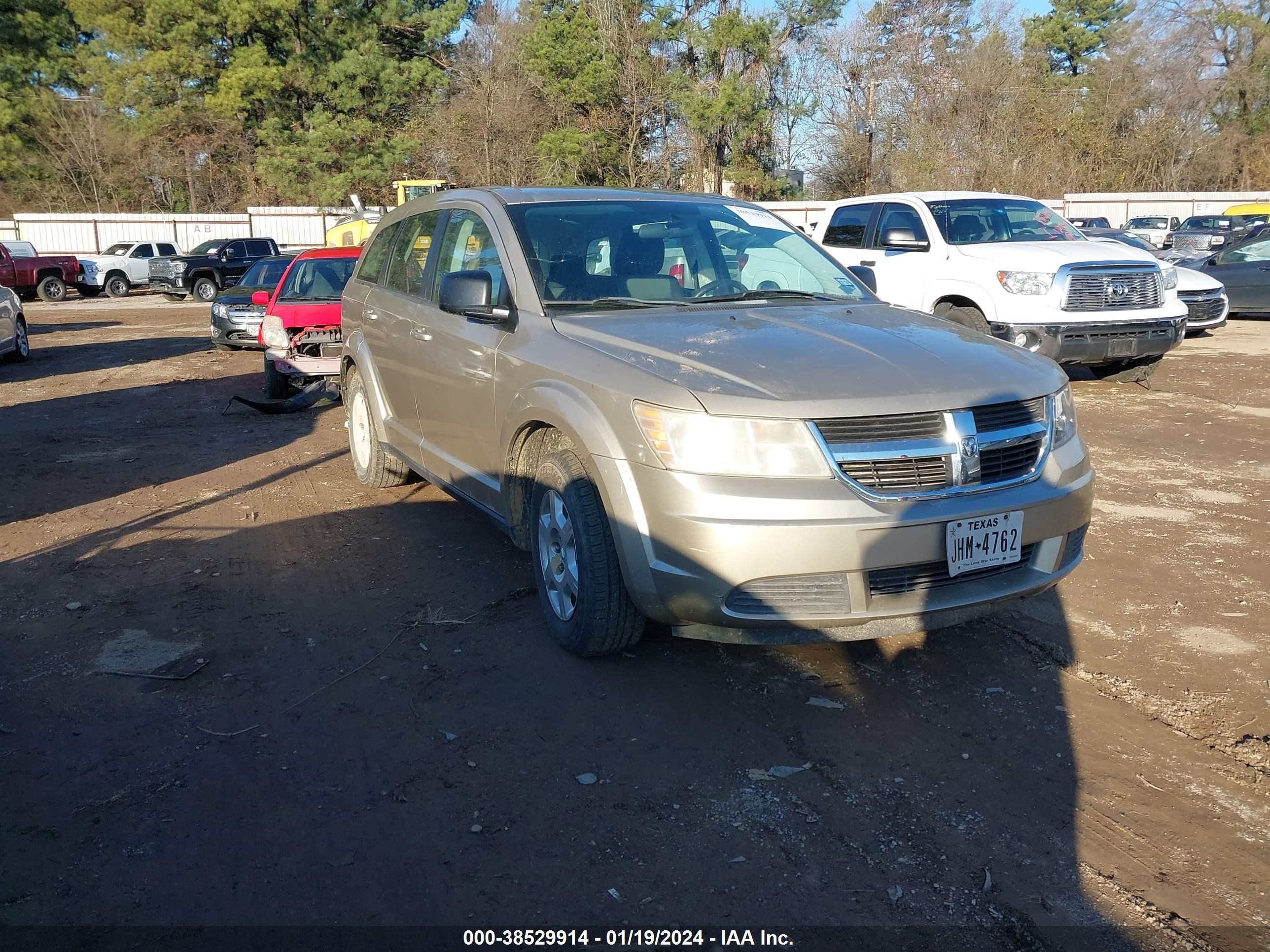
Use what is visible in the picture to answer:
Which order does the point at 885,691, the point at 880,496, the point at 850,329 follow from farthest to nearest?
1. the point at 850,329
2. the point at 885,691
3. the point at 880,496

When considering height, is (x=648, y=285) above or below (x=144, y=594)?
above

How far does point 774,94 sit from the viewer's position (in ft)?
129

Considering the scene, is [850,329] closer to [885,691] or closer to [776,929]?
[885,691]

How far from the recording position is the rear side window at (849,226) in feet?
38.9

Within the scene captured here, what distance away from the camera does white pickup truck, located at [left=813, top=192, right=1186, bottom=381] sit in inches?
396

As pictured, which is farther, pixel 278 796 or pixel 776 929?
pixel 278 796

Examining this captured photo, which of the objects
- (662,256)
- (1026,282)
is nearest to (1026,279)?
(1026,282)

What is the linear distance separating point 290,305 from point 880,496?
9725 mm

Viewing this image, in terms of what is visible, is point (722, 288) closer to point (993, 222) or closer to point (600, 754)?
point (600, 754)

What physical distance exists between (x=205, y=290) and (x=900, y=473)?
29.8 meters

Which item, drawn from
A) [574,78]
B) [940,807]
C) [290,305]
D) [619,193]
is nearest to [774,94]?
[574,78]

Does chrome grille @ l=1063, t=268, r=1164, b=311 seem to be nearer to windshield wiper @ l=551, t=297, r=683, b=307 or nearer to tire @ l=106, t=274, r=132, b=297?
windshield wiper @ l=551, t=297, r=683, b=307

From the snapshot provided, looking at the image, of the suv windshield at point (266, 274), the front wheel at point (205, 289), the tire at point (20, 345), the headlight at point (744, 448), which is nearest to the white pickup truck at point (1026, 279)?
the headlight at point (744, 448)

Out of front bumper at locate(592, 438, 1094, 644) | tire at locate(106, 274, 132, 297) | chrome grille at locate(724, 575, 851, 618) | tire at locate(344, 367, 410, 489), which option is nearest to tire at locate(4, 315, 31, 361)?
tire at locate(344, 367, 410, 489)
